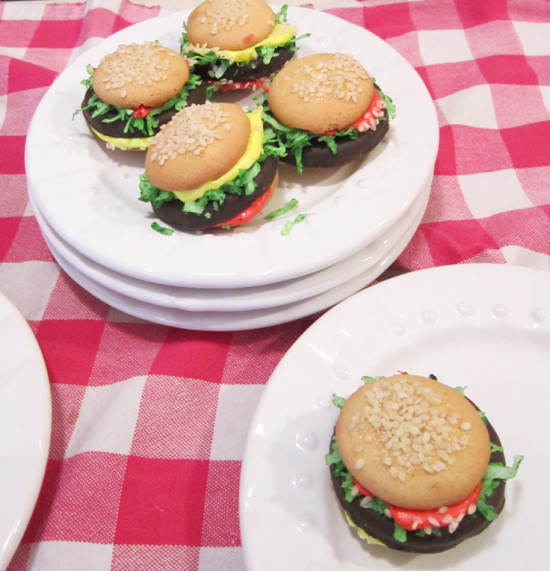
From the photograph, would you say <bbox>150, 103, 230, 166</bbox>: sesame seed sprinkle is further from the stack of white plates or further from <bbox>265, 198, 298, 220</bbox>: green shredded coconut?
<bbox>265, 198, 298, 220</bbox>: green shredded coconut

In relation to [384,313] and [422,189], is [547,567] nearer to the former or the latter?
[384,313]

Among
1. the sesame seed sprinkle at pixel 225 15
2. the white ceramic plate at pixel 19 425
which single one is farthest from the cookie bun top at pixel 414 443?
the sesame seed sprinkle at pixel 225 15

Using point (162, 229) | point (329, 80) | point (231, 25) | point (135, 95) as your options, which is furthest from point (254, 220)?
point (231, 25)

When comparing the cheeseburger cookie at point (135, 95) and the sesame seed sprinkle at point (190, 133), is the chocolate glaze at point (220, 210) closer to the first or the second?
the sesame seed sprinkle at point (190, 133)

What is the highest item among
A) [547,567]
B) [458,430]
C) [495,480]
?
[458,430]

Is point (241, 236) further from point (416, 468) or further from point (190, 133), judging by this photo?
point (416, 468)

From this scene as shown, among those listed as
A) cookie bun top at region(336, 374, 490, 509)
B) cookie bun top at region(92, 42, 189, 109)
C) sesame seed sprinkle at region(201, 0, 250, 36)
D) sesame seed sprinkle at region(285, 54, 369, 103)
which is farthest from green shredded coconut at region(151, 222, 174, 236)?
sesame seed sprinkle at region(201, 0, 250, 36)

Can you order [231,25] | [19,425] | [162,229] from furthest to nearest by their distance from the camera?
1. [231,25]
2. [162,229]
3. [19,425]

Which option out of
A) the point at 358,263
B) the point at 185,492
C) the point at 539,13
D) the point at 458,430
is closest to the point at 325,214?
the point at 358,263
